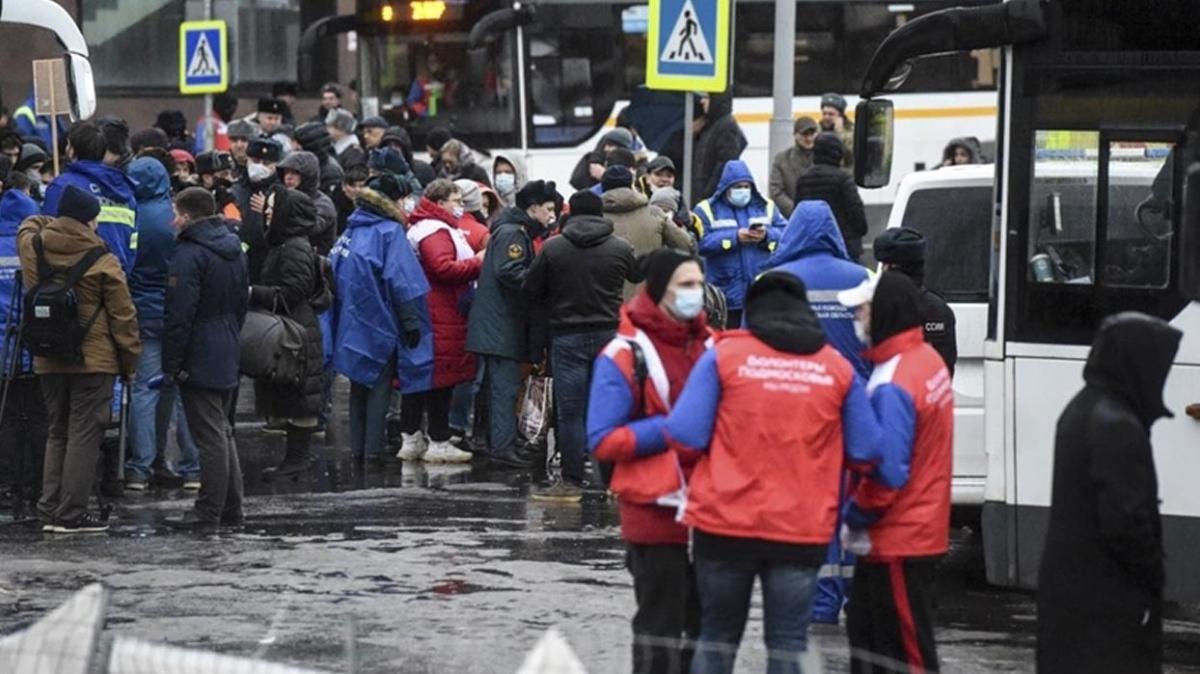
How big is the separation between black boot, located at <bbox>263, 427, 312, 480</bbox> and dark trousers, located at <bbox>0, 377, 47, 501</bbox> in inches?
71.1

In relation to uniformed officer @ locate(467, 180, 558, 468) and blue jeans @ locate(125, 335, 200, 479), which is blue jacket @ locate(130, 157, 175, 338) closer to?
blue jeans @ locate(125, 335, 200, 479)

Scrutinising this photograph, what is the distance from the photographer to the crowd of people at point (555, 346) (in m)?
7.98

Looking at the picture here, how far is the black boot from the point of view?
1529 centimetres

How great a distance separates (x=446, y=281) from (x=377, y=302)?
0.56 meters

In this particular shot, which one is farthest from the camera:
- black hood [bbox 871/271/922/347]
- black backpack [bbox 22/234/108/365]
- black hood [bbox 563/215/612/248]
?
black hood [bbox 563/215/612/248]

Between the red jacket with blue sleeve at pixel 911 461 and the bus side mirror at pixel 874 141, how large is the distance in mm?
2812

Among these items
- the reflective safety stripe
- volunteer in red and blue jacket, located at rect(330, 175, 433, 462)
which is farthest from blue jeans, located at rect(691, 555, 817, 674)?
volunteer in red and blue jacket, located at rect(330, 175, 433, 462)

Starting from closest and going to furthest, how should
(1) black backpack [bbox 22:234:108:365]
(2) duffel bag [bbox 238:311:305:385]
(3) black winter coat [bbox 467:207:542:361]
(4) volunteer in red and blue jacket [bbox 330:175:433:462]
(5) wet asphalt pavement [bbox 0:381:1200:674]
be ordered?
(5) wet asphalt pavement [bbox 0:381:1200:674]
(1) black backpack [bbox 22:234:108:365]
(2) duffel bag [bbox 238:311:305:385]
(3) black winter coat [bbox 467:207:542:361]
(4) volunteer in red and blue jacket [bbox 330:175:433:462]

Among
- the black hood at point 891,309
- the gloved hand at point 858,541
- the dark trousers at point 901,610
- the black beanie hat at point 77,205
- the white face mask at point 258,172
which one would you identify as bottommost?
the dark trousers at point 901,610

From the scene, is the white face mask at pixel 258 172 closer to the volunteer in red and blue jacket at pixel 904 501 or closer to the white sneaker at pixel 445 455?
the white sneaker at pixel 445 455

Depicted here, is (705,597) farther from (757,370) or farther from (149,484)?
(149,484)

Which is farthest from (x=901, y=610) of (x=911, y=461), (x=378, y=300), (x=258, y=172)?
(x=258, y=172)

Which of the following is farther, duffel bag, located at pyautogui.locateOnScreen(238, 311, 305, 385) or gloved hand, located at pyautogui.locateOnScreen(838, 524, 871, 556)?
duffel bag, located at pyautogui.locateOnScreen(238, 311, 305, 385)

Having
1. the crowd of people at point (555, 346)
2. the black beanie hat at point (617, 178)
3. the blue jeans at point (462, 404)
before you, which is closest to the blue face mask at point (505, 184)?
the crowd of people at point (555, 346)
